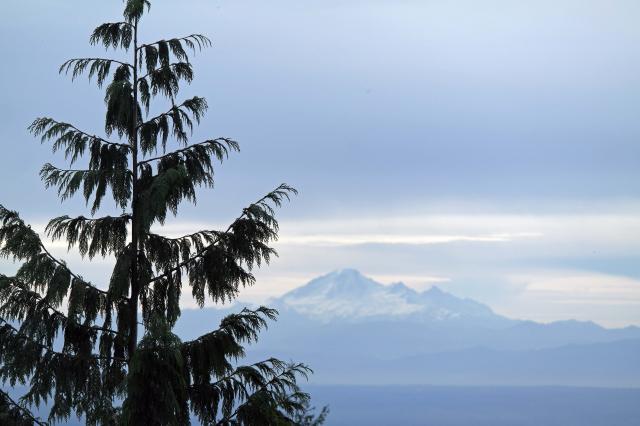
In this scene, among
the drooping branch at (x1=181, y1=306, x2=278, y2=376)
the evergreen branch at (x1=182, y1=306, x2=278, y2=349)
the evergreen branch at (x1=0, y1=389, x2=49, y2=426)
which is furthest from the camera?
the evergreen branch at (x1=182, y1=306, x2=278, y2=349)

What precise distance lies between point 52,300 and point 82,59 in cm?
399

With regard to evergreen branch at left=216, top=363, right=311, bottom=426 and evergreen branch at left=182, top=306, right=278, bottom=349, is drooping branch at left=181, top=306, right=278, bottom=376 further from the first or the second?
evergreen branch at left=216, top=363, right=311, bottom=426

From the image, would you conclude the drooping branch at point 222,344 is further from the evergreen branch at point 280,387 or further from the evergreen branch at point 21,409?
the evergreen branch at point 21,409

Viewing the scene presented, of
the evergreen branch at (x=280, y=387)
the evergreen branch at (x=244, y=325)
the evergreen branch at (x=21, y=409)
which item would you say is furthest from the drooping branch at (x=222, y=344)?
the evergreen branch at (x=21, y=409)

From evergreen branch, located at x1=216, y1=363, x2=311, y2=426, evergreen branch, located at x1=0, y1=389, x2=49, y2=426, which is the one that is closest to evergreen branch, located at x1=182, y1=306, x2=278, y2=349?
evergreen branch, located at x1=216, y1=363, x2=311, y2=426

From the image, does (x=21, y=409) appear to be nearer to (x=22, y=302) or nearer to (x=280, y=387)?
(x=22, y=302)

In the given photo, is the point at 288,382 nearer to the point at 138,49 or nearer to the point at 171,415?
the point at 171,415

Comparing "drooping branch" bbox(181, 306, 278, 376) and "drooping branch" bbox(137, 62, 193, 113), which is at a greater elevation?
"drooping branch" bbox(137, 62, 193, 113)

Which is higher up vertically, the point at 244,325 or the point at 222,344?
the point at 244,325

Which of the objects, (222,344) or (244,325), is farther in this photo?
(244,325)

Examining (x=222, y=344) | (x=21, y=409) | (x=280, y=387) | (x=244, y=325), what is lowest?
(x=21, y=409)

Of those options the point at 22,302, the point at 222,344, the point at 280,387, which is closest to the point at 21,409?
the point at 22,302

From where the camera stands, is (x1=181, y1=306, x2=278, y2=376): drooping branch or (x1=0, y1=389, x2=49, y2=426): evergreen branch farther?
(x1=0, y1=389, x2=49, y2=426): evergreen branch

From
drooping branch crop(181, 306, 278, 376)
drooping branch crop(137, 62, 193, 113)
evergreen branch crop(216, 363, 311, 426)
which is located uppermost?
drooping branch crop(137, 62, 193, 113)
